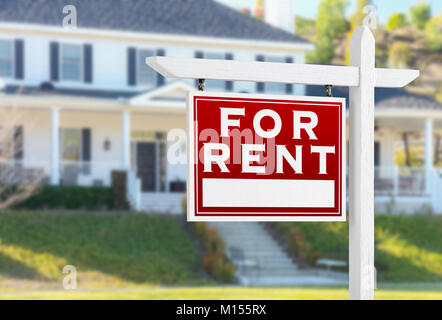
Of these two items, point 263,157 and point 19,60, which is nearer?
point 263,157

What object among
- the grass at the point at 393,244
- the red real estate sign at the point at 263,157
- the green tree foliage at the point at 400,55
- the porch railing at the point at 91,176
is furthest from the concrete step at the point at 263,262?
the green tree foliage at the point at 400,55

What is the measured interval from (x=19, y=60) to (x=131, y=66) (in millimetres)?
3951

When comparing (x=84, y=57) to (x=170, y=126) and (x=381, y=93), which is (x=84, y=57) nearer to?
(x=170, y=126)

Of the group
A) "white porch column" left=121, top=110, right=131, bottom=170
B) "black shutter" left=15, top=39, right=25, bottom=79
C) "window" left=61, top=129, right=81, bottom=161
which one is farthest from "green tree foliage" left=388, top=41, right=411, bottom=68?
"black shutter" left=15, top=39, right=25, bottom=79

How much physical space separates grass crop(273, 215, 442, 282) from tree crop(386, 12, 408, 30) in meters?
64.1

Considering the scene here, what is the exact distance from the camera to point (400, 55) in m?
72.4

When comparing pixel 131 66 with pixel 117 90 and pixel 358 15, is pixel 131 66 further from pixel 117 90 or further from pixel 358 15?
pixel 358 15

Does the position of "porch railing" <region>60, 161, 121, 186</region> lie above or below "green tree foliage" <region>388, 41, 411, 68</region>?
below

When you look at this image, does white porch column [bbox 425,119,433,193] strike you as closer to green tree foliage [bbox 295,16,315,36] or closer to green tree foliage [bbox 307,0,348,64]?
green tree foliage [bbox 307,0,348,64]

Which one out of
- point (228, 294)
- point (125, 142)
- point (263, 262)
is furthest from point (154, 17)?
point (228, 294)

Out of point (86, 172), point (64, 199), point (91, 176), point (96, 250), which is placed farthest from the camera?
point (86, 172)

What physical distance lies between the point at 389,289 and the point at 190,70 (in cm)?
1499

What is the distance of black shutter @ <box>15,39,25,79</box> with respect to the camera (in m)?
26.8

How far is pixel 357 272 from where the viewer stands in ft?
15.0
